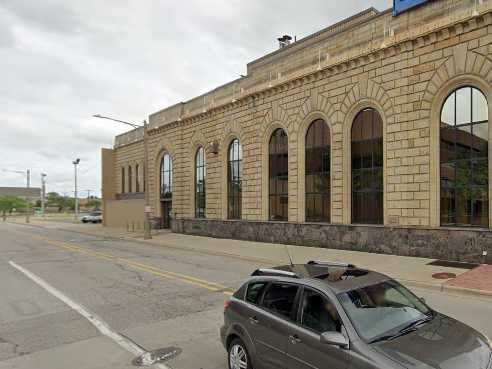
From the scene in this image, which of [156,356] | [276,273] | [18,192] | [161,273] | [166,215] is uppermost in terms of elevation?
[18,192]

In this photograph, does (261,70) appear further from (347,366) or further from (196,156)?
(347,366)

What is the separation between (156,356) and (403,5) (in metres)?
16.4

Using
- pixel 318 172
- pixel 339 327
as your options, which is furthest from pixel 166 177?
pixel 339 327

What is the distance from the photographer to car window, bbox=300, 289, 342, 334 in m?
3.87

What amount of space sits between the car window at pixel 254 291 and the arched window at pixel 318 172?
576 inches

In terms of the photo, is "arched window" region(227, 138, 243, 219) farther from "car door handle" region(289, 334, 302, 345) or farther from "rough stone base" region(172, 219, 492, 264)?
"car door handle" region(289, 334, 302, 345)

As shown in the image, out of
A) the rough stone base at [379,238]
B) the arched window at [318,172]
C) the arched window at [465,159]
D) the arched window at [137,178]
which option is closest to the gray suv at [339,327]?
the rough stone base at [379,238]

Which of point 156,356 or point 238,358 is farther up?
point 238,358

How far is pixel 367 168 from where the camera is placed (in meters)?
17.6

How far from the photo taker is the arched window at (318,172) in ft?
63.6

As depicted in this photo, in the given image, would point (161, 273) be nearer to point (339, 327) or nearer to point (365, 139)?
point (339, 327)

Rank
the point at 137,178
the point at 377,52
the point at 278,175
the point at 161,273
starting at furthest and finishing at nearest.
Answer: the point at 137,178 → the point at 278,175 → the point at 377,52 → the point at 161,273

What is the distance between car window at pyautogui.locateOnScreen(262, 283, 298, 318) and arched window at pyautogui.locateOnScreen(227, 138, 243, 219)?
785 inches

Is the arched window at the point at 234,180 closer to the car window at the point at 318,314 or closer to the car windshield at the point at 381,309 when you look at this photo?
the car windshield at the point at 381,309
